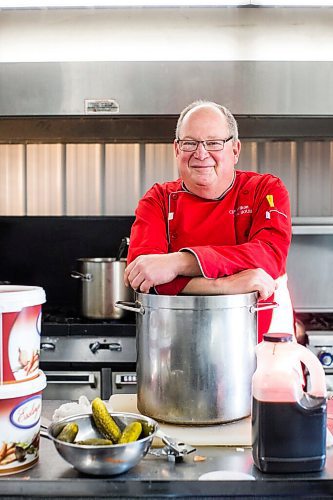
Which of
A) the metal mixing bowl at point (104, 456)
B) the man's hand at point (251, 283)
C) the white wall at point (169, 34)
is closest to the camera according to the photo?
the metal mixing bowl at point (104, 456)

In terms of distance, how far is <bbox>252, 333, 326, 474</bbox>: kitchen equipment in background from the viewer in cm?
126

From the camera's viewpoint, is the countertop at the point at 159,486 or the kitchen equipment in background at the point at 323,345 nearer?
the countertop at the point at 159,486

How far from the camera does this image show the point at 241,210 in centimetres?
201

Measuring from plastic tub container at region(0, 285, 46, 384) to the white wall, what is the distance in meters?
2.26

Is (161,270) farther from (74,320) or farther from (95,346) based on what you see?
(74,320)

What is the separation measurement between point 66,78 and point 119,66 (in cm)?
25

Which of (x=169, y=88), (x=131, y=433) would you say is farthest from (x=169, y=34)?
(x=131, y=433)

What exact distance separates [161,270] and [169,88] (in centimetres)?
159

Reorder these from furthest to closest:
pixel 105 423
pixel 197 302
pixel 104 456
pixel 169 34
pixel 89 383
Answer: pixel 169 34
pixel 89 383
pixel 197 302
pixel 105 423
pixel 104 456

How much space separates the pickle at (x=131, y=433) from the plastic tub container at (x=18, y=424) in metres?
0.18

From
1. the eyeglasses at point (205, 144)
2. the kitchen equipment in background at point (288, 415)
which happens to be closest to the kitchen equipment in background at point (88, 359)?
the eyeglasses at point (205, 144)

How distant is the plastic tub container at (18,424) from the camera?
4.10 ft

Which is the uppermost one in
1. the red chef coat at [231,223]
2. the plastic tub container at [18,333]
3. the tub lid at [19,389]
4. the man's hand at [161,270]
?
the red chef coat at [231,223]

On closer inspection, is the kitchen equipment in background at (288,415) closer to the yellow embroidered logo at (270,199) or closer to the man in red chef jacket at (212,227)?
the man in red chef jacket at (212,227)
